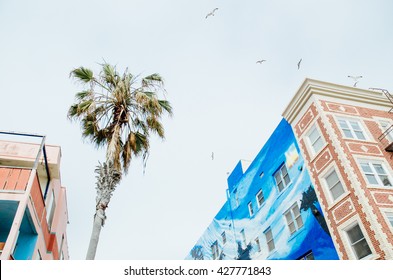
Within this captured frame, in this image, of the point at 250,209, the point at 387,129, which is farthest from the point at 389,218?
the point at 250,209

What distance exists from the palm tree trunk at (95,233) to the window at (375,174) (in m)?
13.7

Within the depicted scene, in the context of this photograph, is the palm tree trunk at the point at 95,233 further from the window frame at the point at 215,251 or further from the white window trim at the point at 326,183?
the window frame at the point at 215,251

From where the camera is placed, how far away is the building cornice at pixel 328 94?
20.0m

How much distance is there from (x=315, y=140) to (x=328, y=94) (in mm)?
3290

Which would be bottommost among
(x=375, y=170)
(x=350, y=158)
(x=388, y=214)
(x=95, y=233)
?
(x=95, y=233)

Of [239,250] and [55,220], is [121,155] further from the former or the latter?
[239,250]

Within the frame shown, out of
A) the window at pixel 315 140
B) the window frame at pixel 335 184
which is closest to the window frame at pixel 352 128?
the window at pixel 315 140

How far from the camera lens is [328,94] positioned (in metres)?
20.0

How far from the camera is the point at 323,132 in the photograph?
18.4m

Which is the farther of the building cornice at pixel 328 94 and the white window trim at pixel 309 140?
the building cornice at pixel 328 94

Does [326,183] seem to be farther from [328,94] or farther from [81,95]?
[81,95]

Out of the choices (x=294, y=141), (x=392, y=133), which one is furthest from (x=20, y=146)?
(x=392, y=133)

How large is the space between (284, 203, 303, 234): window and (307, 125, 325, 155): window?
3.95m

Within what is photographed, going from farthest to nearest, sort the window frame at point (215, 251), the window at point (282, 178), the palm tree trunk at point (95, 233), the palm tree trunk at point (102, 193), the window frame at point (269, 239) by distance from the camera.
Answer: the window frame at point (215, 251)
the window frame at point (269, 239)
the window at point (282, 178)
the palm tree trunk at point (102, 193)
the palm tree trunk at point (95, 233)
